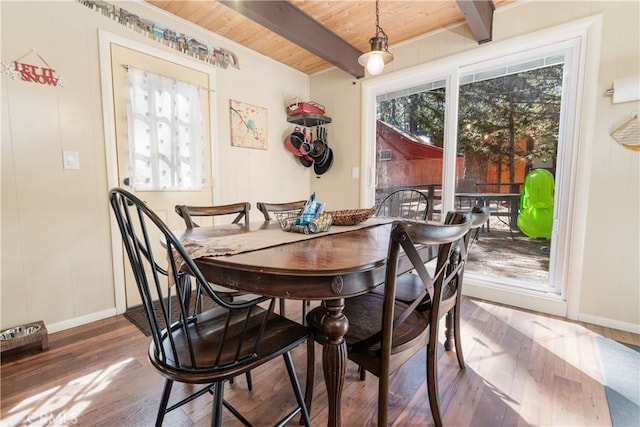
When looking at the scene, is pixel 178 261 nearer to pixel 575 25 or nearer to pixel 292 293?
pixel 292 293

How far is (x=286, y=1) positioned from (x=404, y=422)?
275cm

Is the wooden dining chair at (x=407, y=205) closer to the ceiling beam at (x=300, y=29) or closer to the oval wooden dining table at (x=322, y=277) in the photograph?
the ceiling beam at (x=300, y=29)

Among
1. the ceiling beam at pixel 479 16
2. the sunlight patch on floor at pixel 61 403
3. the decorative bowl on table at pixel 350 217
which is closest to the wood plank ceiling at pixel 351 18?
the ceiling beam at pixel 479 16

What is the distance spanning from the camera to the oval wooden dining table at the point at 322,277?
0.84 metres

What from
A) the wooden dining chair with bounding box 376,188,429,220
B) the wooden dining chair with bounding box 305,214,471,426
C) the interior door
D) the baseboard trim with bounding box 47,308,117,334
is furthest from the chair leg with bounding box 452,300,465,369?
the baseboard trim with bounding box 47,308,117,334

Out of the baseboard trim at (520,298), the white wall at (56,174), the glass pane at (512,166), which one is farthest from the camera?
the glass pane at (512,166)

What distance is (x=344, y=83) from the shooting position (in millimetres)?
3342

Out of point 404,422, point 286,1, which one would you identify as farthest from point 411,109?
point 404,422

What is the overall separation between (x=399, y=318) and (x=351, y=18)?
249cm

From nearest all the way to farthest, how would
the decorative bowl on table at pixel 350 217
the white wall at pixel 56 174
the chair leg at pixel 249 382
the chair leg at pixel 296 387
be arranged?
the chair leg at pixel 296 387 < the chair leg at pixel 249 382 < the decorative bowl on table at pixel 350 217 < the white wall at pixel 56 174

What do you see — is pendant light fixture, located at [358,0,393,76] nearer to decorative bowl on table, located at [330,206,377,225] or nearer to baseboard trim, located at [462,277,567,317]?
decorative bowl on table, located at [330,206,377,225]

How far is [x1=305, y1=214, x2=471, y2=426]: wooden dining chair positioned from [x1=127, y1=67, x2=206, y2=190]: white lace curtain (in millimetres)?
1943

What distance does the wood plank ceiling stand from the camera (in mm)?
2230

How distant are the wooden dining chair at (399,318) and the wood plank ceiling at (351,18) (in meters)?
1.91
